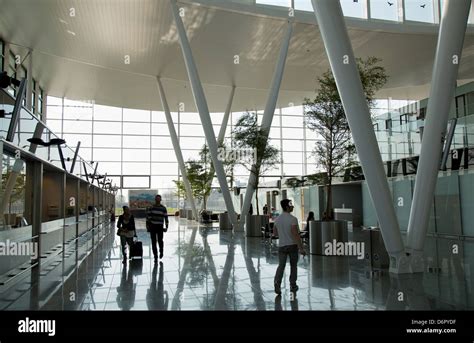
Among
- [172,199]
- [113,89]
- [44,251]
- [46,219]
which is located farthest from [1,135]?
[172,199]

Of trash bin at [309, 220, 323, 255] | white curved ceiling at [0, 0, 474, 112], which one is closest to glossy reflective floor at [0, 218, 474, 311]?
trash bin at [309, 220, 323, 255]

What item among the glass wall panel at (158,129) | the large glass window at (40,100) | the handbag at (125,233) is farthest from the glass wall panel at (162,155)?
the handbag at (125,233)

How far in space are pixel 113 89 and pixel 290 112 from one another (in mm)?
19630

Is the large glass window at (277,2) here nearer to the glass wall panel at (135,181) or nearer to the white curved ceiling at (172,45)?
the white curved ceiling at (172,45)

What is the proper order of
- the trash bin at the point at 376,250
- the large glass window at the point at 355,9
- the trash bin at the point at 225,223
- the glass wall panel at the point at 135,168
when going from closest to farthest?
the trash bin at the point at 376,250, the large glass window at the point at 355,9, the trash bin at the point at 225,223, the glass wall panel at the point at 135,168

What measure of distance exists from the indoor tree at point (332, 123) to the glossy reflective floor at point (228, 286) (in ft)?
10.5

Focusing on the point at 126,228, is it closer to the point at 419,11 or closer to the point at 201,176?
the point at 419,11

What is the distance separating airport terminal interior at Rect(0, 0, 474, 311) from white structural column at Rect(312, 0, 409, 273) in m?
0.03

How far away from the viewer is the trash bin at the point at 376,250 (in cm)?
969

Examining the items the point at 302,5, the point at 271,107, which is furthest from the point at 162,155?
the point at 302,5

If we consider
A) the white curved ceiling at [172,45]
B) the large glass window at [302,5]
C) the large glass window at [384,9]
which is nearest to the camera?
the white curved ceiling at [172,45]

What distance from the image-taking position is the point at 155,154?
138 feet

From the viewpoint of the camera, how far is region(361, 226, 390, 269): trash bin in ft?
31.8
